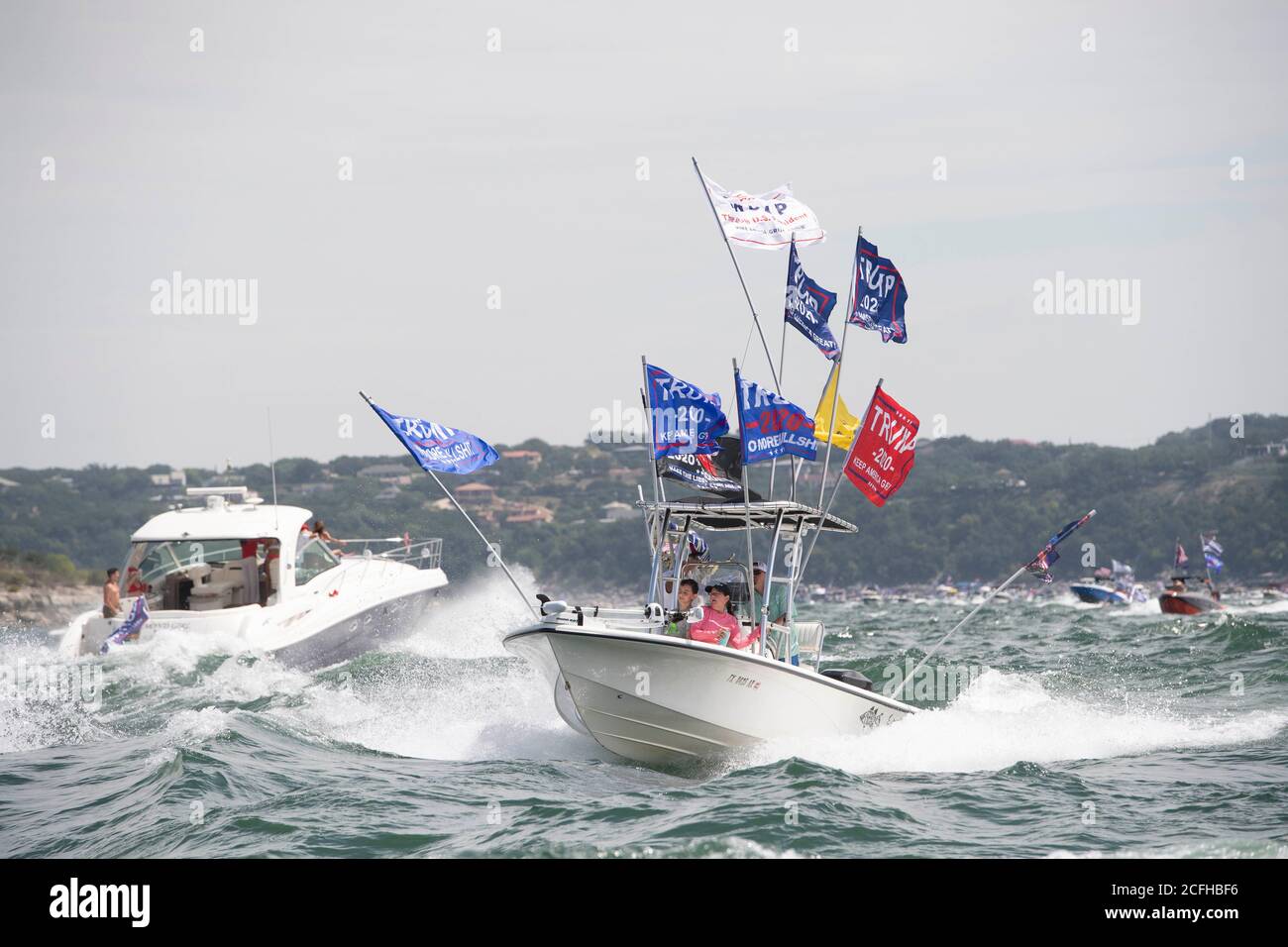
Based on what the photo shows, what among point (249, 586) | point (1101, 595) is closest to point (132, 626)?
point (249, 586)

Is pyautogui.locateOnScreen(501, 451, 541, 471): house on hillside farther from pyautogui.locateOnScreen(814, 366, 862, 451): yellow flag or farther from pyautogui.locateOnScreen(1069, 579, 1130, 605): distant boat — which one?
pyautogui.locateOnScreen(814, 366, 862, 451): yellow flag

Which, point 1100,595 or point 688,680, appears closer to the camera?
point 688,680

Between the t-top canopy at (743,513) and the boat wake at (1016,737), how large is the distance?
2.12 metres

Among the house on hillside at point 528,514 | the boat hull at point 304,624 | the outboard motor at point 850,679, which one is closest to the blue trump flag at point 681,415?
the outboard motor at point 850,679

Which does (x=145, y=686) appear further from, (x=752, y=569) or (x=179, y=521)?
(x=752, y=569)

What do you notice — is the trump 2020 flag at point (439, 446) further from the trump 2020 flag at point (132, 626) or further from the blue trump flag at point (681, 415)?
the trump 2020 flag at point (132, 626)

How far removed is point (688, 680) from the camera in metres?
11.6

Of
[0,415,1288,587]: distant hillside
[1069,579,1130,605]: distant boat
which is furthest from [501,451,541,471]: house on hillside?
[1069,579,1130,605]: distant boat

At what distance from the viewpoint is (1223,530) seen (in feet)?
421

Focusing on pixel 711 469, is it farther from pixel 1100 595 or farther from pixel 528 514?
pixel 528 514

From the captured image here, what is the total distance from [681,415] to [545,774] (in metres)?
3.60

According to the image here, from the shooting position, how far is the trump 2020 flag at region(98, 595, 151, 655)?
19.7 metres

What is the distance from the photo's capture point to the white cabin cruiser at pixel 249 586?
65.9 feet
